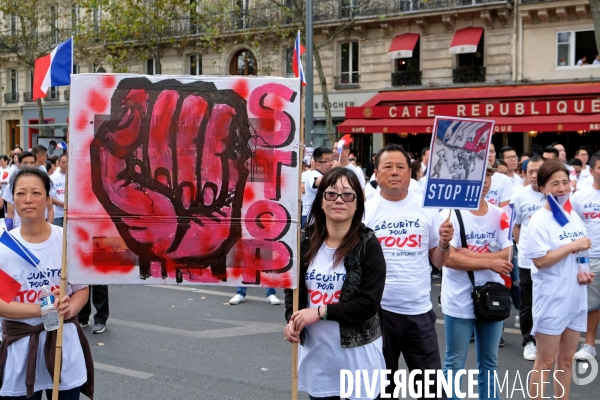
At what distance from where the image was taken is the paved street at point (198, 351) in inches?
210

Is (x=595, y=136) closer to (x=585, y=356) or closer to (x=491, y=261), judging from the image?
Answer: (x=585, y=356)

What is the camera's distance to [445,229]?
155 inches

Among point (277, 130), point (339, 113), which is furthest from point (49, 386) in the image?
point (339, 113)

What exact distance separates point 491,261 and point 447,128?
3.32 ft

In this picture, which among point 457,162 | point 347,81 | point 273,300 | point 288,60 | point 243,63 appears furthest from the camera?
point 243,63

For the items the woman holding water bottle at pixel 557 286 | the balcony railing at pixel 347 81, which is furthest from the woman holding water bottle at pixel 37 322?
the balcony railing at pixel 347 81

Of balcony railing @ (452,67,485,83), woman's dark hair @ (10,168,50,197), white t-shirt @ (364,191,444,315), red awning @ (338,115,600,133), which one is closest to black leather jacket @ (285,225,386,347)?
white t-shirt @ (364,191,444,315)

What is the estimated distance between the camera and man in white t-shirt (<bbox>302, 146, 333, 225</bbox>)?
902cm

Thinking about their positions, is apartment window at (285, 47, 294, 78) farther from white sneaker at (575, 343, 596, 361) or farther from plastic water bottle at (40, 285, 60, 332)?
plastic water bottle at (40, 285, 60, 332)

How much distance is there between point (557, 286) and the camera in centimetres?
444

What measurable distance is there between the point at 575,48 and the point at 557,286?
1954 centimetres

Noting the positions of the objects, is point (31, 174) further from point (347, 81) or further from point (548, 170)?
point (347, 81)

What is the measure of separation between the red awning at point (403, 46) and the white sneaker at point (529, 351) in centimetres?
A: 1874

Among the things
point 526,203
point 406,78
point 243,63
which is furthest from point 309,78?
point 243,63
